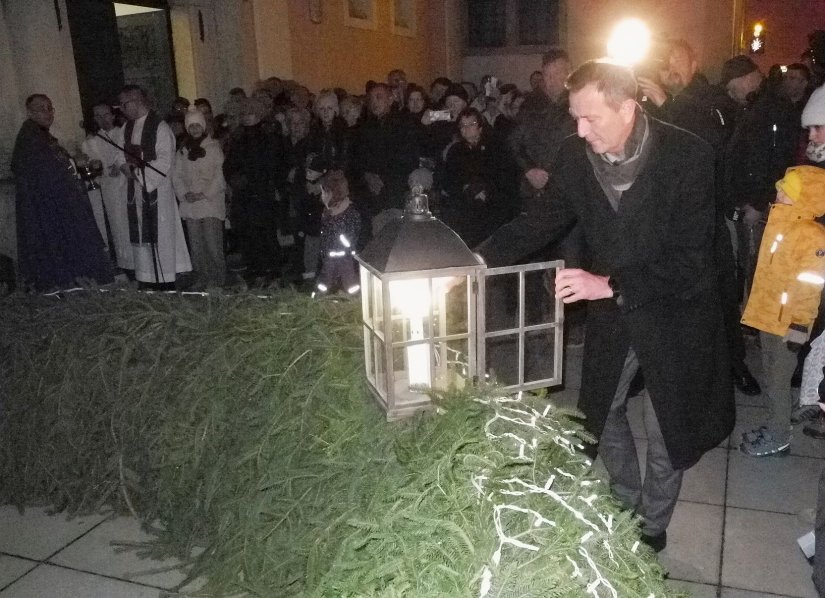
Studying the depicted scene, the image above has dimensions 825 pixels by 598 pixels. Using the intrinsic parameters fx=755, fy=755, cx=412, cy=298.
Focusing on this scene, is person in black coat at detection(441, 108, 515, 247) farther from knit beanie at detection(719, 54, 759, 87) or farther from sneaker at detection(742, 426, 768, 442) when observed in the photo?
sneaker at detection(742, 426, 768, 442)

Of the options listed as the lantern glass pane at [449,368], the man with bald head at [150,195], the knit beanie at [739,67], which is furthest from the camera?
the man with bald head at [150,195]

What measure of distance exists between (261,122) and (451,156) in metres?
2.61

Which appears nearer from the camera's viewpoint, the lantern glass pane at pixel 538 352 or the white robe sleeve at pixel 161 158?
the lantern glass pane at pixel 538 352

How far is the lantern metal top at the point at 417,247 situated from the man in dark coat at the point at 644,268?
40cm

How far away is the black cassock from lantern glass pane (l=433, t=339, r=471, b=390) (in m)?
5.11

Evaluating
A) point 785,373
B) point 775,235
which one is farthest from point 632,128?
point 785,373

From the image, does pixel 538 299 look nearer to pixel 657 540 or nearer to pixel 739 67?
pixel 739 67

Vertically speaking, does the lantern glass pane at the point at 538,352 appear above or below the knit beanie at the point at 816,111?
below

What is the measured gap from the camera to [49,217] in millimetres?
6504

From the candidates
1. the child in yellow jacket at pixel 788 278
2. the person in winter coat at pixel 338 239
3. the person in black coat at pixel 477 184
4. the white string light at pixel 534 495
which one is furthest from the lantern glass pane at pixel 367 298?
the person in black coat at pixel 477 184

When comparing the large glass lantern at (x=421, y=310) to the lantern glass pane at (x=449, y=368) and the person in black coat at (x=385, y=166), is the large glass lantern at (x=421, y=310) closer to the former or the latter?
the lantern glass pane at (x=449, y=368)

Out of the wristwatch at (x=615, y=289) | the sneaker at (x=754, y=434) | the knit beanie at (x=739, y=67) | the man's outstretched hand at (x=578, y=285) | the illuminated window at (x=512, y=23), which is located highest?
the illuminated window at (x=512, y=23)

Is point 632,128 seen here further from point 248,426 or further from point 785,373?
point 785,373

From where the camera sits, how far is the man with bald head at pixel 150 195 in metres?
6.66
